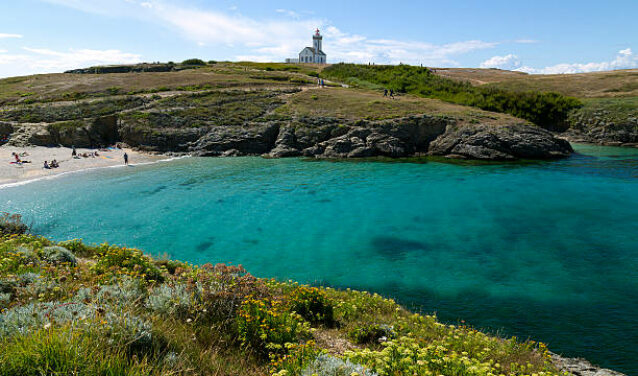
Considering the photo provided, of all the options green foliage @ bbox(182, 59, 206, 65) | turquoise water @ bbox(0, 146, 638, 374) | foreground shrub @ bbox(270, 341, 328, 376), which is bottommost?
turquoise water @ bbox(0, 146, 638, 374)

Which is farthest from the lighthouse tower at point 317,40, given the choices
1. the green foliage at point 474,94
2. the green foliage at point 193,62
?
the green foliage at point 474,94

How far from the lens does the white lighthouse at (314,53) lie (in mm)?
153250

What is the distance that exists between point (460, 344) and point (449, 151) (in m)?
37.7

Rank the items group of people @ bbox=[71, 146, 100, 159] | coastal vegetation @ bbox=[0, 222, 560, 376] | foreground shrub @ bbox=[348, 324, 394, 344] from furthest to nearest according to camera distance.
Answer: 1. group of people @ bbox=[71, 146, 100, 159]
2. foreground shrub @ bbox=[348, 324, 394, 344]
3. coastal vegetation @ bbox=[0, 222, 560, 376]

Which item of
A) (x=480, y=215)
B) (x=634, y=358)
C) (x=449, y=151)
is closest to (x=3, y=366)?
(x=634, y=358)

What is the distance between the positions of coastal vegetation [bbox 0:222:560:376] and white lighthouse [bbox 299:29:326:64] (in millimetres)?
154762

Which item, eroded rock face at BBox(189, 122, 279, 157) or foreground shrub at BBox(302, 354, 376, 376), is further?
eroded rock face at BBox(189, 122, 279, 157)

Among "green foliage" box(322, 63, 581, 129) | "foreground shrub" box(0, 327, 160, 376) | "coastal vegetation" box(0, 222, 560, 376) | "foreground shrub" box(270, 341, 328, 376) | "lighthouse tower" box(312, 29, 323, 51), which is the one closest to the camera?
"foreground shrub" box(0, 327, 160, 376)

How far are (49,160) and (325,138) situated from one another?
34048mm

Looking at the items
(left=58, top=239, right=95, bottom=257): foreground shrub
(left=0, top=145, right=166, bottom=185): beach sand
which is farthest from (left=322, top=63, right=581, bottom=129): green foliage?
(left=58, top=239, right=95, bottom=257): foreground shrub

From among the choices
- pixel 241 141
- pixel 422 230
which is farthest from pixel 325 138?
pixel 422 230

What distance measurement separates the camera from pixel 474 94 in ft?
206

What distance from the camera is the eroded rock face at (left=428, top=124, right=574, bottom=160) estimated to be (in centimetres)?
3869

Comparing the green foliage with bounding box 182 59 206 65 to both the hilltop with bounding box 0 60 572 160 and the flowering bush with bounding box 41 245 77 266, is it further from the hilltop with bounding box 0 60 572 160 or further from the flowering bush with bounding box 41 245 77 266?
the flowering bush with bounding box 41 245 77 266
